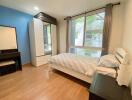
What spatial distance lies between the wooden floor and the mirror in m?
1.24

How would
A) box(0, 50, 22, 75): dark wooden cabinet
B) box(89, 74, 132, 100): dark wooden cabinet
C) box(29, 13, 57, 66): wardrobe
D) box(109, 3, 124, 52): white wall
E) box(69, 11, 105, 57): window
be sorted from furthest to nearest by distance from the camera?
box(29, 13, 57, 66): wardrobe
box(69, 11, 105, 57): window
box(0, 50, 22, 75): dark wooden cabinet
box(109, 3, 124, 52): white wall
box(89, 74, 132, 100): dark wooden cabinet

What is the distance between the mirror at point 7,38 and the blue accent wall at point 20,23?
0.19 meters

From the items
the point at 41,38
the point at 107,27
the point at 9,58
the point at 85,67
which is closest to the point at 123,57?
the point at 85,67

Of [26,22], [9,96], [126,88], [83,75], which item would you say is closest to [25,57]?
[26,22]

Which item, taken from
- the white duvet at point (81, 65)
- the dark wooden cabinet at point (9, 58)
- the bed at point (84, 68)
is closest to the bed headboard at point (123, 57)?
the bed at point (84, 68)

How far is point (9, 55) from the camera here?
9.75 ft

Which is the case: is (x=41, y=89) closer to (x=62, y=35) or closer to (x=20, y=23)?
(x=20, y=23)

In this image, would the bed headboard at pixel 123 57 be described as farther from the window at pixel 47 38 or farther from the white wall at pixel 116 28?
the window at pixel 47 38

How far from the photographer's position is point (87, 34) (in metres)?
3.53

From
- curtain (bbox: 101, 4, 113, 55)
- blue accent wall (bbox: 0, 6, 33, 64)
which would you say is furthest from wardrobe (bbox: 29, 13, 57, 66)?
curtain (bbox: 101, 4, 113, 55)

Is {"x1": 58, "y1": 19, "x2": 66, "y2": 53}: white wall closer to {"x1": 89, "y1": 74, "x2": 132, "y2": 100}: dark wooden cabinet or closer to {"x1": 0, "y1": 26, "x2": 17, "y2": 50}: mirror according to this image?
{"x1": 0, "y1": 26, "x2": 17, "y2": 50}: mirror

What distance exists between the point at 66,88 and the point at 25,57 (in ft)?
8.84

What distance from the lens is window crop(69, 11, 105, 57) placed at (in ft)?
10.3

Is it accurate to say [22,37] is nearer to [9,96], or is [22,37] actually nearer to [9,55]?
[9,55]
